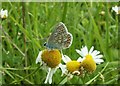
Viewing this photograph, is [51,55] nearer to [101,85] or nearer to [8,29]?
[101,85]

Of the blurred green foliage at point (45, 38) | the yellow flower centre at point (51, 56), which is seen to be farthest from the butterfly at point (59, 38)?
the blurred green foliage at point (45, 38)

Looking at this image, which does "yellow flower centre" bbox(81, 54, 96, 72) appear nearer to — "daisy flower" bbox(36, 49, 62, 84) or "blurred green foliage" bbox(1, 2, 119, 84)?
"daisy flower" bbox(36, 49, 62, 84)

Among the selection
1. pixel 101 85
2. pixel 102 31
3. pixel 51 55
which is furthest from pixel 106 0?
pixel 51 55

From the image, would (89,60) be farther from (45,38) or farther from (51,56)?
(45,38)

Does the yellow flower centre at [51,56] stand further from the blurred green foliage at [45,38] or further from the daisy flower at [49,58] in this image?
the blurred green foliage at [45,38]

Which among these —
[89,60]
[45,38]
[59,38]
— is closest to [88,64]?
[89,60]

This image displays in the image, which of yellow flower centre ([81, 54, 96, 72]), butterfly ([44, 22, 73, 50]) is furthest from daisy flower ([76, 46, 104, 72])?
butterfly ([44, 22, 73, 50])

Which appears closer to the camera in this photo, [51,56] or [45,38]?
[51,56]

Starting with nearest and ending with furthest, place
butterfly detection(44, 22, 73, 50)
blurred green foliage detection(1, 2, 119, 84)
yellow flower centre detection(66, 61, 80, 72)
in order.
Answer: butterfly detection(44, 22, 73, 50)
yellow flower centre detection(66, 61, 80, 72)
blurred green foliage detection(1, 2, 119, 84)
